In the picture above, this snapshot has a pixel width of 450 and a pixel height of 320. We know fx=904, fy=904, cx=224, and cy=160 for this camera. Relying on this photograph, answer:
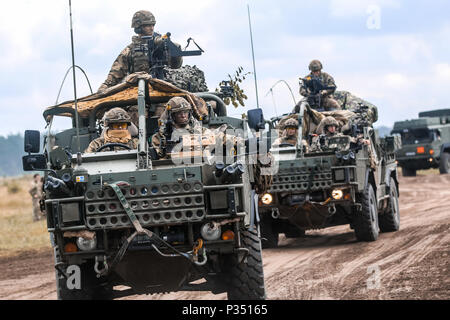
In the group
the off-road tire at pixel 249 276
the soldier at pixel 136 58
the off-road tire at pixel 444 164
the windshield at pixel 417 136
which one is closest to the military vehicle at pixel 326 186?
the soldier at pixel 136 58

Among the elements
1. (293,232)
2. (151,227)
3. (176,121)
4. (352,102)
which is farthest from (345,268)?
(352,102)

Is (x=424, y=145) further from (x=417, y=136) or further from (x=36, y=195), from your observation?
(x=36, y=195)

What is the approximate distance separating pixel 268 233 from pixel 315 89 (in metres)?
4.44

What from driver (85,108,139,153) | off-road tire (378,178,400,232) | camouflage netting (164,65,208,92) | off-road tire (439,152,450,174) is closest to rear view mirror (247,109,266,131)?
driver (85,108,139,153)

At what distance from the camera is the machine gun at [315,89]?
60.1 feet

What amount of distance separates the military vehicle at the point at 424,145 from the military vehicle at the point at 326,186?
17.8m

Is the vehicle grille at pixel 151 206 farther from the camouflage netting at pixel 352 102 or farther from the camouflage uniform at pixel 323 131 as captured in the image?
the camouflage netting at pixel 352 102

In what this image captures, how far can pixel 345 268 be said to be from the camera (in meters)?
11.9

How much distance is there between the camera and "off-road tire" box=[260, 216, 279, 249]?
15.1 metres

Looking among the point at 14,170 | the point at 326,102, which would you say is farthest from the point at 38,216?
the point at 14,170

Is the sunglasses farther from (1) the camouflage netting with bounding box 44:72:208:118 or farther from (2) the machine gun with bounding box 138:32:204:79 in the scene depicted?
(2) the machine gun with bounding box 138:32:204:79

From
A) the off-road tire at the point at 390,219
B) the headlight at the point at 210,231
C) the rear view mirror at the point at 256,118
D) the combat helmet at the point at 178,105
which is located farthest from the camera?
the off-road tire at the point at 390,219
